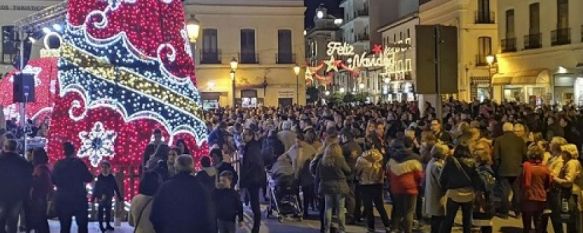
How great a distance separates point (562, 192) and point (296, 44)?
43.7 m

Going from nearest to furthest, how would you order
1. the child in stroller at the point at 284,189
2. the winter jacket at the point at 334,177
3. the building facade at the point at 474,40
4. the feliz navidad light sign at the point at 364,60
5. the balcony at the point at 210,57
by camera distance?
the winter jacket at the point at 334,177
the child in stroller at the point at 284,189
the feliz navidad light sign at the point at 364,60
the building facade at the point at 474,40
the balcony at the point at 210,57

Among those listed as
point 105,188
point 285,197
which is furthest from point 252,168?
point 105,188

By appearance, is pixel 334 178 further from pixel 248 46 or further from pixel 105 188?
pixel 248 46

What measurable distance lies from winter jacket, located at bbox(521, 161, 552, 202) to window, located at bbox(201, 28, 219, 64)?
4250cm

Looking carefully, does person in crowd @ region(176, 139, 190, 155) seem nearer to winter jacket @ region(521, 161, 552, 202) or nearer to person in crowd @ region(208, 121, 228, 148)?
person in crowd @ region(208, 121, 228, 148)

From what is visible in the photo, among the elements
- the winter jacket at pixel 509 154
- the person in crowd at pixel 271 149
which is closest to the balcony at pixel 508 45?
the person in crowd at pixel 271 149

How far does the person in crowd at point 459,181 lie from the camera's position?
1148 centimetres

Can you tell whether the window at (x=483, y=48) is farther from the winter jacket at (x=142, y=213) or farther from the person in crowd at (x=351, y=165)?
the winter jacket at (x=142, y=213)

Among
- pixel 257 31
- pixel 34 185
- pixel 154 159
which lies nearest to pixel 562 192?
pixel 154 159

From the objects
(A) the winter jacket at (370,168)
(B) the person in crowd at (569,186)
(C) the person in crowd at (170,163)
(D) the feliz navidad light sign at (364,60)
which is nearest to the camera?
(C) the person in crowd at (170,163)

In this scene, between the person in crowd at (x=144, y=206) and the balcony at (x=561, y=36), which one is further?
the balcony at (x=561, y=36)

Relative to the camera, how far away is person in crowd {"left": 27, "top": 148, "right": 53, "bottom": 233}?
1219cm

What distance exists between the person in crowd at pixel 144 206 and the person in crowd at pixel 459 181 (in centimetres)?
421

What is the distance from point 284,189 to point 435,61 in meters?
4.21
